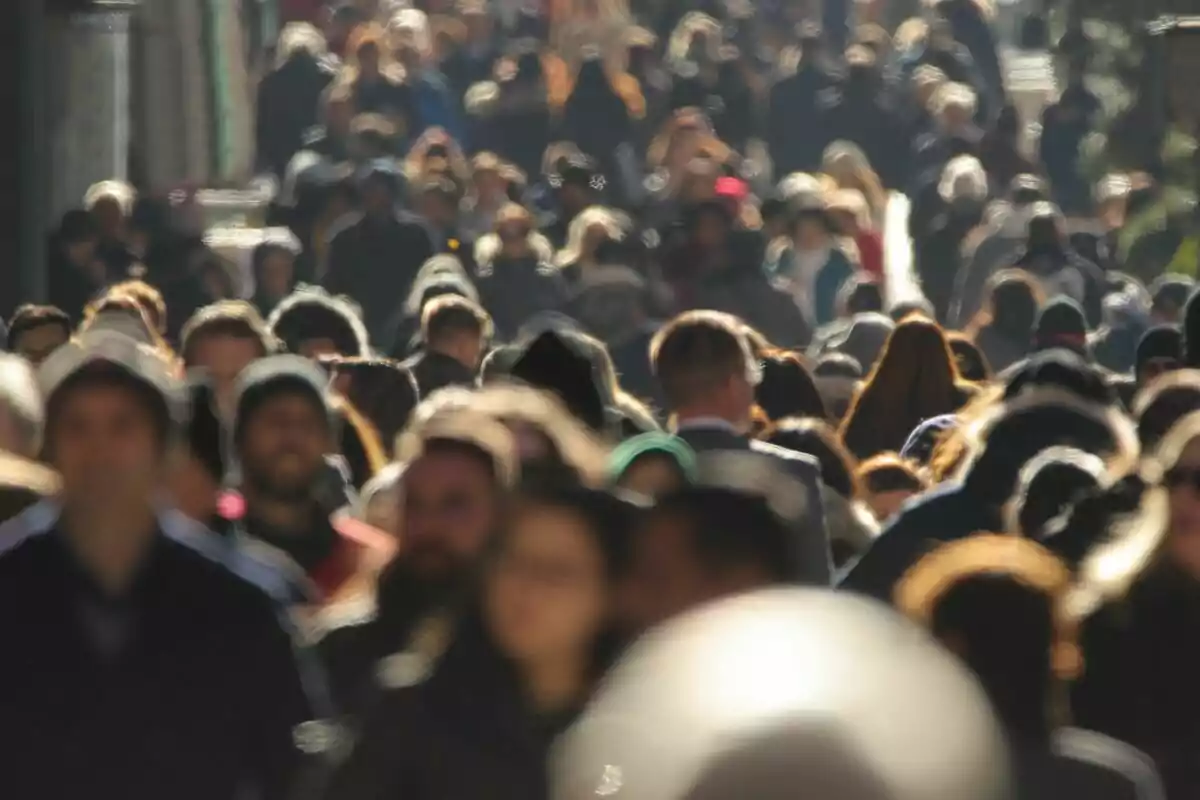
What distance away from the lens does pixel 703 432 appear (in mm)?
7793

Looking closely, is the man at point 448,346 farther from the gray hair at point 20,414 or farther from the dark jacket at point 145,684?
the dark jacket at point 145,684

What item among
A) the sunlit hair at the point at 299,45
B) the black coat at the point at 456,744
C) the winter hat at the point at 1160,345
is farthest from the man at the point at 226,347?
the sunlit hair at the point at 299,45

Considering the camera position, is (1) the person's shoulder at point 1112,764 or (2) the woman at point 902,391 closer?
(1) the person's shoulder at point 1112,764

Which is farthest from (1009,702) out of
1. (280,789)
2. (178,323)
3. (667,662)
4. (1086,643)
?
(178,323)

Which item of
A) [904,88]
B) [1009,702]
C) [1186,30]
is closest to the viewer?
[1009,702]

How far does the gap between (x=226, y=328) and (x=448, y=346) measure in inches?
53.2

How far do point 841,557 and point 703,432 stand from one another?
16.5 inches

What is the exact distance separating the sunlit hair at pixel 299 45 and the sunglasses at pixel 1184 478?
16.4 meters

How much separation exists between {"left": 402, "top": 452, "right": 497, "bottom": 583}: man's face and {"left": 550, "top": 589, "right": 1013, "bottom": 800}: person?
324 centimetres

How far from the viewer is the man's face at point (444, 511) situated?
19.0ft

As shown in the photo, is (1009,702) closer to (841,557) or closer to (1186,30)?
(841,557)

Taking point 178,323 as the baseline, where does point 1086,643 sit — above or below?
above

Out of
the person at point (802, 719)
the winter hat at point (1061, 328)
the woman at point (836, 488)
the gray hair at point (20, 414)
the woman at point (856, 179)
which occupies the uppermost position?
the person at point (802, 719)

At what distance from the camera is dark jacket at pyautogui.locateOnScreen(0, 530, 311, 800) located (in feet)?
17.4
